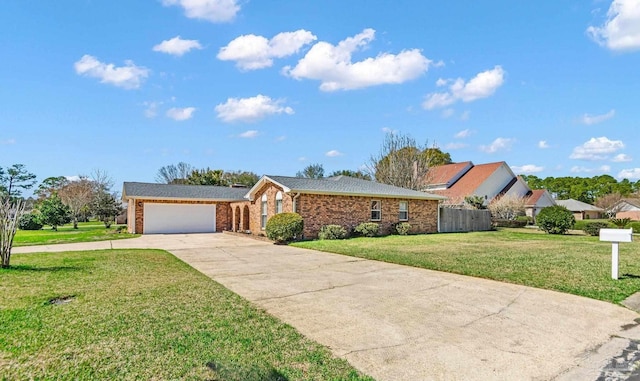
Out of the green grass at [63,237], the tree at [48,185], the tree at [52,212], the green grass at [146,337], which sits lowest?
the green grass at [63,237]

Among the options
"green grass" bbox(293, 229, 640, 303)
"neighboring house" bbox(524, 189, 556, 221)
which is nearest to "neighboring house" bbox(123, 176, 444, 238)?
"green grass" bbox(293, 229, 640, 303)

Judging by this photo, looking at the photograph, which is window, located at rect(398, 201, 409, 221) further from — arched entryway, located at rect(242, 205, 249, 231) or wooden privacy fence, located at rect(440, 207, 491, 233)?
arched entryway, located at rect(242, 205, 249, 231)

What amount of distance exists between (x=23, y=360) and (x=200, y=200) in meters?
24.3

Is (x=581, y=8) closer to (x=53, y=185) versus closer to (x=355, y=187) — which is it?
(x=355, y=187)

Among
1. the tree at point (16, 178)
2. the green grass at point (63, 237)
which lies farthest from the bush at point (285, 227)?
the tree at point (16, 178)

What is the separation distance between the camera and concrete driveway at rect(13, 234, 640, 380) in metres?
3.93

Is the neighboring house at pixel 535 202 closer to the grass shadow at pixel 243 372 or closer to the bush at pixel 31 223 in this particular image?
the grass shadow at pixel 243 372

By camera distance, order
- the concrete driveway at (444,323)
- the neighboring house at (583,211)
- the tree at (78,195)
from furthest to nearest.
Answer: the neighboring house at (583,211)
the tree at (78,195)
the concrete driveway at (444,323)

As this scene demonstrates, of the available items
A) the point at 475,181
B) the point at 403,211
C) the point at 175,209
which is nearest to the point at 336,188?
the point at 403,211

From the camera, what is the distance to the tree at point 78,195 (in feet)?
110

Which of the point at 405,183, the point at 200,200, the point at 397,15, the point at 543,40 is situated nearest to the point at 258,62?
the point at 397,15

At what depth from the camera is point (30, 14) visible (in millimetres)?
11656

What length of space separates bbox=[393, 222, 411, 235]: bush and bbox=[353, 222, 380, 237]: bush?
2184 millimetres

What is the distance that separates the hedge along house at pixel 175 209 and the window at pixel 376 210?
10.3 metres
